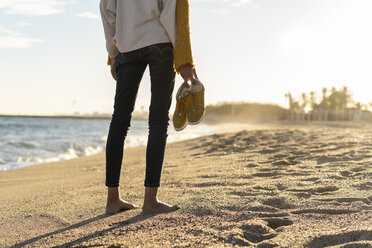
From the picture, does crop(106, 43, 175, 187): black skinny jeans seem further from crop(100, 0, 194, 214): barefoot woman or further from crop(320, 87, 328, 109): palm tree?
crop(320, 87, 328, 109): palm tree

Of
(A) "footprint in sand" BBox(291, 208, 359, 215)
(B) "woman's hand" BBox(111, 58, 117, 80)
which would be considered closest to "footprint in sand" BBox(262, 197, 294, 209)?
(A) "footprint in sand" BBox(291, 208, 359, 215)

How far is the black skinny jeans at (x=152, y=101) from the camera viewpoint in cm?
229

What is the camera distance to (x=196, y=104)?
233cm

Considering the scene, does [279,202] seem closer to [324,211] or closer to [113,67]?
[324,211]

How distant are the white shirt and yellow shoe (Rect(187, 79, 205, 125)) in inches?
12.8

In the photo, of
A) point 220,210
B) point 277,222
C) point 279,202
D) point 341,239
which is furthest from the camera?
point 279,202

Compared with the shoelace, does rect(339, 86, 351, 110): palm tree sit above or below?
above

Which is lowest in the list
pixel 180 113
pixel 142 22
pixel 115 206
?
pixel 115 206

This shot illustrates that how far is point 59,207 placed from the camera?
276 cm

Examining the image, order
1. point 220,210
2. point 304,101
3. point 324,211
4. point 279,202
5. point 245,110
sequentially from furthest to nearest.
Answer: point 245,110 → point 304,101 → point 279,202 → point 220,210 → point 324,211

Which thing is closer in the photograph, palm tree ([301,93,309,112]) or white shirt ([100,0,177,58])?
A: white shirt ([100,0,177,58])

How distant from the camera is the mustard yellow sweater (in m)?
2.21

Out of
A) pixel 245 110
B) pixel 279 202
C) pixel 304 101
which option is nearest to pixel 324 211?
pixel 279 202

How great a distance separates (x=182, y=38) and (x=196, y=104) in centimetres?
44
